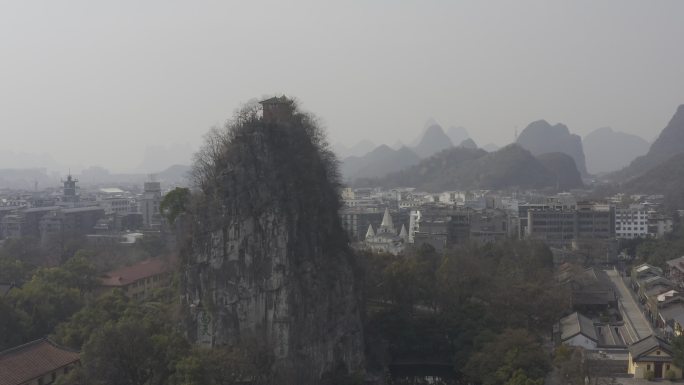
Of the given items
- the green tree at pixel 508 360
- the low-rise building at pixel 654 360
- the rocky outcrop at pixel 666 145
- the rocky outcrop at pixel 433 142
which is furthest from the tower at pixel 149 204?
the rocky outcrop at pixel 433 142

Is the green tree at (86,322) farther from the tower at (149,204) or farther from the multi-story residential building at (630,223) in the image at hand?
the multi-story residential building at (630,223)

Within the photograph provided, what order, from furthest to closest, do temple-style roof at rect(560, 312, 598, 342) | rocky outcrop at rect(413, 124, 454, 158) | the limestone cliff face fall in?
1. rocky outcrop at rect(413, 124, 454, 158)
2. temple-style roof at rect(560, 312, 598, 342)
3. the limestone cliff face

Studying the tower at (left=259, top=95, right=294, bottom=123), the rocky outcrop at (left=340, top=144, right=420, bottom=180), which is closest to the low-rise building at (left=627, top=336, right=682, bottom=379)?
the tower at (left=259, top=95, right=294, bottom=123)

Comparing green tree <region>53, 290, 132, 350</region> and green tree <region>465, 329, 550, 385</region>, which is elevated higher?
green tree <region>53, 290, 132, 350</region>

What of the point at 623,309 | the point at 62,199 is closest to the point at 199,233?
the point at 623,309

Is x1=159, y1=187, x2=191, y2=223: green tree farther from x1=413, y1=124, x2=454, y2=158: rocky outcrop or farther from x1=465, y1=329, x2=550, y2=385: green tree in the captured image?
x1=413, y1=124, x2=454, y2=158: rocky outcrop
